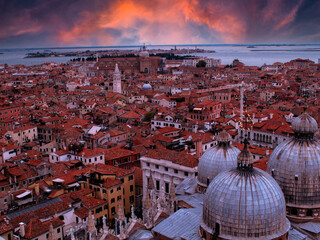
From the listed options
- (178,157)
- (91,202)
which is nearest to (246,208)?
(91,202)

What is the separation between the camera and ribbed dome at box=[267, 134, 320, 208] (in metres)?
13.8

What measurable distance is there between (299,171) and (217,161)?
3.68 m

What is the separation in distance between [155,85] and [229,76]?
37166 mm

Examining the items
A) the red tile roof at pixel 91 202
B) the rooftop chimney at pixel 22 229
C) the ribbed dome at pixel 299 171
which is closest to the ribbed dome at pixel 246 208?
the ribbed dome at pixel 299 171

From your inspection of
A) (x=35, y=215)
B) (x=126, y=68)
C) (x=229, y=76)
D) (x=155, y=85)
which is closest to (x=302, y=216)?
(x=35, y=215)

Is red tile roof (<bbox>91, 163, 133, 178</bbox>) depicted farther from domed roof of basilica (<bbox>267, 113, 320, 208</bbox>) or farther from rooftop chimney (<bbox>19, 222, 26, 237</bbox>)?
domed roof of basilica (<bbox>267, 113, 320, 208</bbox>)

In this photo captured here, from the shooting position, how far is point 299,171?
14.0 metres

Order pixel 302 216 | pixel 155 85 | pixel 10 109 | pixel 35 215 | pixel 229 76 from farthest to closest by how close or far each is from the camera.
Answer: pixel 229 76 → pixel 155 85 → pixel 10 109 → pixel 35 215 → pixel 302 216

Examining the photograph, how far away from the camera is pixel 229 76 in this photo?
4651 inches

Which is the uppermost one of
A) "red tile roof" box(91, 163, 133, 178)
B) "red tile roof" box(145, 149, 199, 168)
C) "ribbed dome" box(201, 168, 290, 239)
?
"ribbed dome" box(201, 168, 290, 239)

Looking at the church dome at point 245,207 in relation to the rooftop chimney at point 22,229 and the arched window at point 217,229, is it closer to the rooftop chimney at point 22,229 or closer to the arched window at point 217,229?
the arched window at point 217,229

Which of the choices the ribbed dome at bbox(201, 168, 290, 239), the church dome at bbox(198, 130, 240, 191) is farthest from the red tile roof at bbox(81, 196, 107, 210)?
the ribbed dome at bbox(201, 168, 290, 239)

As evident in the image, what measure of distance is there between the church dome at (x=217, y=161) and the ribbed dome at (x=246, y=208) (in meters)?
4.80

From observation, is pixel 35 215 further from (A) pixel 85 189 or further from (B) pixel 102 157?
(B) pixel 102 157
